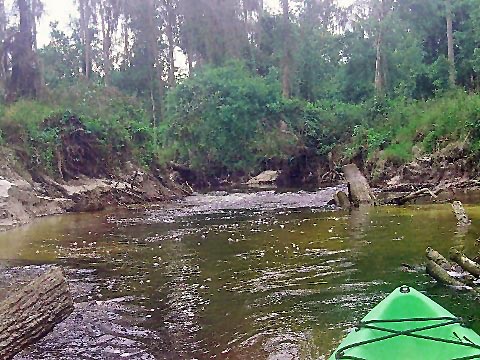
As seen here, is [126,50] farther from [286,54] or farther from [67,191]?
[67,191]

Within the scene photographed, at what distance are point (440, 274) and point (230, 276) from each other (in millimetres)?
2598

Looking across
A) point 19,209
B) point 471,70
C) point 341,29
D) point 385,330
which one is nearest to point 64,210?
point 19,209

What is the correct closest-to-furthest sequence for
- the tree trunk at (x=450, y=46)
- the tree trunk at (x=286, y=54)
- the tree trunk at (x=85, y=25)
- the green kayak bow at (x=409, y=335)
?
the green kayak bow at (x=409, y=335)
the tree trunk at (x=450, y=46)
the tree trunk at (x=286, y=54)
the tree trunk at (x=85, y=25)

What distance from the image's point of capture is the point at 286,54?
121 ft

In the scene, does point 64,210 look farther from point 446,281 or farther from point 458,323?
point 458,323

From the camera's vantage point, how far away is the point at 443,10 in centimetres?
2928

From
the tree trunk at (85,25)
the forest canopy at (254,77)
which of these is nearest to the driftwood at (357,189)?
the forest canopy at (254,77)

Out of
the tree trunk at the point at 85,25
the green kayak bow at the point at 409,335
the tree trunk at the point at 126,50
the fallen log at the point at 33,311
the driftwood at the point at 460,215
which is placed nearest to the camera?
the green kayak bow at the point at 409,335

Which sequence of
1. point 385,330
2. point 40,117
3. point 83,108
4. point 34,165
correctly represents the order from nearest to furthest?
point 385,330 → point 34,165 → point 40,117 → point 83,108

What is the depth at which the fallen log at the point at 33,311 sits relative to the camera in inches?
207

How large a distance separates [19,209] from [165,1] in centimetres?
2912

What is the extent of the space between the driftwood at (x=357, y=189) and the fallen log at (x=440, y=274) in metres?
9.30

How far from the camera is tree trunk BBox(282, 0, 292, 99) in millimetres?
36375

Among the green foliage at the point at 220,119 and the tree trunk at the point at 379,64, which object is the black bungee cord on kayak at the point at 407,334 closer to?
the green foliage at the point at 220,119
